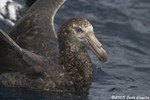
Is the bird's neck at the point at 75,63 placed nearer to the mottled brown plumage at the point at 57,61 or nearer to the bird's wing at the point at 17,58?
the mottled brown plumage at the point at 57,61

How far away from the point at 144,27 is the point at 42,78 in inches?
160

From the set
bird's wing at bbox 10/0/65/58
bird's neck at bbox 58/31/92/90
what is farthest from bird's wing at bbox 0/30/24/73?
bird's neck at bbox 58/31/92/90

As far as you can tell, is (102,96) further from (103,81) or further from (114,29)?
(114,29)

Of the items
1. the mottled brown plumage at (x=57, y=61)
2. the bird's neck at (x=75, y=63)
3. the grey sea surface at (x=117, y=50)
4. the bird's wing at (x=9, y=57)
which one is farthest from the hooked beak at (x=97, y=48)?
the bird's wing at (x=9, y=57)

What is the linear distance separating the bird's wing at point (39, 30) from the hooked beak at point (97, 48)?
28.2 inches

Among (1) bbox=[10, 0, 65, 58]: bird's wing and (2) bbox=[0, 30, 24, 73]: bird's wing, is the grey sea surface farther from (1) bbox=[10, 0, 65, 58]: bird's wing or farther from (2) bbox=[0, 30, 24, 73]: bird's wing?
(1) bbox=[10, 0, 65, 58]: bird's wing

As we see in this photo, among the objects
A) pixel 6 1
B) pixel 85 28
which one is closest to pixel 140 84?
pixel 85 28

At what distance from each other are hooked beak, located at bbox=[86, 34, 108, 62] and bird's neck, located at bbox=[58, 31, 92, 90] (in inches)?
12.8

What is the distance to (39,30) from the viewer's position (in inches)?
420

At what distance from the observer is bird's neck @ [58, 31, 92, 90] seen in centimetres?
988

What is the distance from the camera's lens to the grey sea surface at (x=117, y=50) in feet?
32.8

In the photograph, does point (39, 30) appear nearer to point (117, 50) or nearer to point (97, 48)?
point (97, 48)

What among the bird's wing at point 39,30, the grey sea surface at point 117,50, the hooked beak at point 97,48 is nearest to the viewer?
the hooked beak at point 97,48

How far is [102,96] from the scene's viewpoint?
10.0 metres
